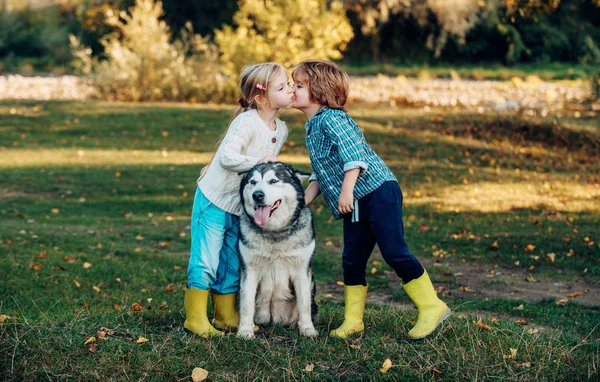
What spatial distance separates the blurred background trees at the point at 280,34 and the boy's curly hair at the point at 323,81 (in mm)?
15832

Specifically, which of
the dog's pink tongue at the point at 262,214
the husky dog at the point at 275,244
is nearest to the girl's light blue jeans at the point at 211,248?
the husky dog at the point at 275,244

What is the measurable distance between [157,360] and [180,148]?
40.4 feet

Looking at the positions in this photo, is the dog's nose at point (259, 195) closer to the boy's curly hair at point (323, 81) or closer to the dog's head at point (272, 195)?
the dog's head at point (272, 195)

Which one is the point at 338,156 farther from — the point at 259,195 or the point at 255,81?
the point at 255,81

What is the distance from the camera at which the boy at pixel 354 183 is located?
15.4 feet

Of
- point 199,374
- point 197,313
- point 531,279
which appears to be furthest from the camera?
point 531,279

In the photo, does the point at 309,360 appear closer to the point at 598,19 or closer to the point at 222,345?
the point at 222,345

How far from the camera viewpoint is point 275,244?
15.5 feet

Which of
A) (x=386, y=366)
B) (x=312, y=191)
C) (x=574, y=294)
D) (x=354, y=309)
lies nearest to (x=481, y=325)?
(x=354, y=309)

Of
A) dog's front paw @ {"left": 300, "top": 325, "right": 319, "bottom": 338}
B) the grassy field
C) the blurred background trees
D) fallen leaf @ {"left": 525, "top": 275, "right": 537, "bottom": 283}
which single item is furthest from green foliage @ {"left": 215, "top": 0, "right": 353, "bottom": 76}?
dog's front paw @ {"left": 300, "top": 325, "right": 319, "bottom": 338}

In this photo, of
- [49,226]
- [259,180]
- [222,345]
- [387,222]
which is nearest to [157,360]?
[222,345]

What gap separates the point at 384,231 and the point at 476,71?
1075 inches

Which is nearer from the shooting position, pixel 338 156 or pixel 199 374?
pixel 199 374

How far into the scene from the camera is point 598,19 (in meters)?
36.2
